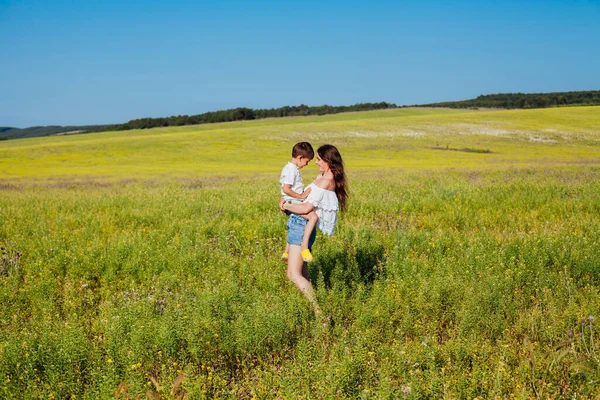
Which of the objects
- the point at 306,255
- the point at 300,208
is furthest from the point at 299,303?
the point at 300,208

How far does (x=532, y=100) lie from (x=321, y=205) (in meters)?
117

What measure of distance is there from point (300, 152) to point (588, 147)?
48162 mm

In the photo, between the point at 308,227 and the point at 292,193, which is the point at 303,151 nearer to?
the point at 292,193

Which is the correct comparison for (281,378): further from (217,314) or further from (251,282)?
(251,282)

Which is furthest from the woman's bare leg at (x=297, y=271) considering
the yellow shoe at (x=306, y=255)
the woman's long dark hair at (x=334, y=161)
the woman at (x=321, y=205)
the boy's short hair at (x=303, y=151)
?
the boy's short hair at (x=303, y=151)

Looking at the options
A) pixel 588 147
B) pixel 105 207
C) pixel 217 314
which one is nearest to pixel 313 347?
pixel 217 314

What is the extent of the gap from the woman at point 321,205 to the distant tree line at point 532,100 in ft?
368

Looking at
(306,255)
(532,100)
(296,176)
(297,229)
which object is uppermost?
Result: (532,100)

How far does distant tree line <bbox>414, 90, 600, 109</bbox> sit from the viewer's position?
105 m

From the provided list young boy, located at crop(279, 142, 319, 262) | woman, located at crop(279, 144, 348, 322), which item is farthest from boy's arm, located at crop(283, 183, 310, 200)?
woman, located at crop(279, 144, 348, 322)

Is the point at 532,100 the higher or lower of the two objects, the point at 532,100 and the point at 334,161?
the higher

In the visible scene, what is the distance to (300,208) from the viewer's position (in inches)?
206

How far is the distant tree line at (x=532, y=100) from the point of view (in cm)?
10519

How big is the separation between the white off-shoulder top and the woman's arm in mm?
47
